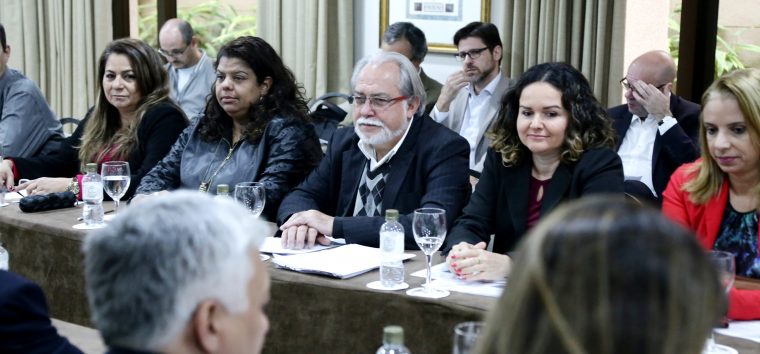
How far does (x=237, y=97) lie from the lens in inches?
144

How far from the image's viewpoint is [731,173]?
2559mm

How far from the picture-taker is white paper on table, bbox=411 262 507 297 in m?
2.35

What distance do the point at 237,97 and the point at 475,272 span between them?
155 cm

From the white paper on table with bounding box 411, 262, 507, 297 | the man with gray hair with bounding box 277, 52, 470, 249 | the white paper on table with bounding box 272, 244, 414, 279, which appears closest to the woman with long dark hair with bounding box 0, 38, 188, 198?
the man with gray hair with bounding box 277, 52, 470, 249

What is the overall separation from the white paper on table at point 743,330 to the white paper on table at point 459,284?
52 centimetres

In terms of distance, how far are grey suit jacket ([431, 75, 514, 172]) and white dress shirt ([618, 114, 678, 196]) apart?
2.51 feet

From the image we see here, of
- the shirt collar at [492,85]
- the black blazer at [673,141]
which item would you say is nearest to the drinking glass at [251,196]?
the black blazer at [673,141]

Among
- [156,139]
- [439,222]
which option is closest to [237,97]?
[156,139]

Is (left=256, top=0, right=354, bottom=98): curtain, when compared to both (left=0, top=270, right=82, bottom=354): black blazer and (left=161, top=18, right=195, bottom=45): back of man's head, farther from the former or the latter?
(left=0, top=270, right=82, bottom=354): black blazer

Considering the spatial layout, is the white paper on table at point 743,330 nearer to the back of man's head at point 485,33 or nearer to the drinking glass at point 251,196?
the drinking glass at point 251,196

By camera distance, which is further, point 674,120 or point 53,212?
point 674,120

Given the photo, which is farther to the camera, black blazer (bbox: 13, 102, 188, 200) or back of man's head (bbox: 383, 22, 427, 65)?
back of man's head (bbox: 383, 22, 427, 65)

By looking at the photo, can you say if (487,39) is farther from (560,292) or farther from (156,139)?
(560,292)

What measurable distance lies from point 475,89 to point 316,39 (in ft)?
4.07
